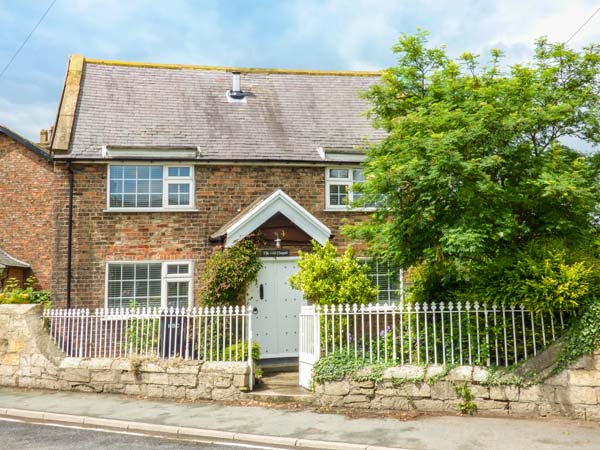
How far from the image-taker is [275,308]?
1375cm

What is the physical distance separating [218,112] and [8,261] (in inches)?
320

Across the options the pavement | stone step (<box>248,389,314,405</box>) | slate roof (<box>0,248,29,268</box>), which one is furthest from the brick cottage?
the pavement

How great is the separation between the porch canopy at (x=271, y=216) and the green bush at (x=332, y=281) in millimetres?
2400

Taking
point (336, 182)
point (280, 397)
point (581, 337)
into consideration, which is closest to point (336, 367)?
point (280, 397)

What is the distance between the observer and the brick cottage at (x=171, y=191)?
1391 centimetres

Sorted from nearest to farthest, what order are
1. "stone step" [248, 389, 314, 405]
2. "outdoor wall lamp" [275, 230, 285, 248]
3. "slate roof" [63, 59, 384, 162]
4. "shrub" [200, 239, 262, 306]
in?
"stone step" [248, 389, 314, 405] < "shrub" [200, 239, 262, 306] < "outdoor wall lamp" [275, 230, 285, 248] < "slate roof" [63, 59, 384, 162]

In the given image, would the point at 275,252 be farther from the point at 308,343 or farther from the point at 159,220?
the point at 308,343

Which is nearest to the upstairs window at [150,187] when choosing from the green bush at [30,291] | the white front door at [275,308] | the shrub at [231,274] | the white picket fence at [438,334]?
the shrub at [231,274]

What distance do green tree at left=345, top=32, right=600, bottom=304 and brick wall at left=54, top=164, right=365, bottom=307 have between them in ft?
16.2

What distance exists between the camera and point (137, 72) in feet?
60.1

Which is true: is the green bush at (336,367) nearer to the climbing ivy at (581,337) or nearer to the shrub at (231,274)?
the climbing ivy at (581,337)

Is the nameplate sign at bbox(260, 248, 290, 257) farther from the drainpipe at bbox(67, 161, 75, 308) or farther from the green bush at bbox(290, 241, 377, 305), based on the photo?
the drainpipe at bbox(67, 161, 75, 308)

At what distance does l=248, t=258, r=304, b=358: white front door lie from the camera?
13.5m

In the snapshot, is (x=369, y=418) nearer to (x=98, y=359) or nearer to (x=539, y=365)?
(x=539, y=365)
